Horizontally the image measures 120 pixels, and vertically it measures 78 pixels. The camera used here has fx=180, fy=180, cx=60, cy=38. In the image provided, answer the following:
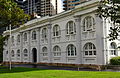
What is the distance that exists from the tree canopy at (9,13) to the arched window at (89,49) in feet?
37.0

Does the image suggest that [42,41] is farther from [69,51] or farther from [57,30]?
[69,51]

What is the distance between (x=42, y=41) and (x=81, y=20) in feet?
39.1

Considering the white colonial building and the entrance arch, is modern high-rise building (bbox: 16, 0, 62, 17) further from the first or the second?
the entrance arch

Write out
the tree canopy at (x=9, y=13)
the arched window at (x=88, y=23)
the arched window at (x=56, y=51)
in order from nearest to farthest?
the tree canopy at (x=9, y=13) → the arched window at (x=88, y=23) → the arched window at (x=56, y=51)

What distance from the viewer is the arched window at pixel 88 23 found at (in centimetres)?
2512

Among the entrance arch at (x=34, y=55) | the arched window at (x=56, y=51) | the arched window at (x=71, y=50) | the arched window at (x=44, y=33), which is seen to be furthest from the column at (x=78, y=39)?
the entrance arch at (x=34, y=55)

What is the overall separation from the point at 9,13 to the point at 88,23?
1350cm

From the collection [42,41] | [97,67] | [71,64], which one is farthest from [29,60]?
[97,67]

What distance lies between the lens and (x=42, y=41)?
3619 cm

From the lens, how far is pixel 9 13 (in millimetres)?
15414

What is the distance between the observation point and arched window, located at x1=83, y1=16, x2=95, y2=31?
25.1 metres

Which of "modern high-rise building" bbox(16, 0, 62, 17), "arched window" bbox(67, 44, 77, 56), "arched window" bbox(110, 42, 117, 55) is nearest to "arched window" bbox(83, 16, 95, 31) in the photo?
"arched window" bbox(110, 42, 117, 55)

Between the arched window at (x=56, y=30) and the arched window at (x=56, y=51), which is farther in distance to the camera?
the arched window at (x=56, y=30)

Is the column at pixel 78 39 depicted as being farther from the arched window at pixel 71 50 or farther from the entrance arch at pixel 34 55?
the entrance arch at pixel 34 55
